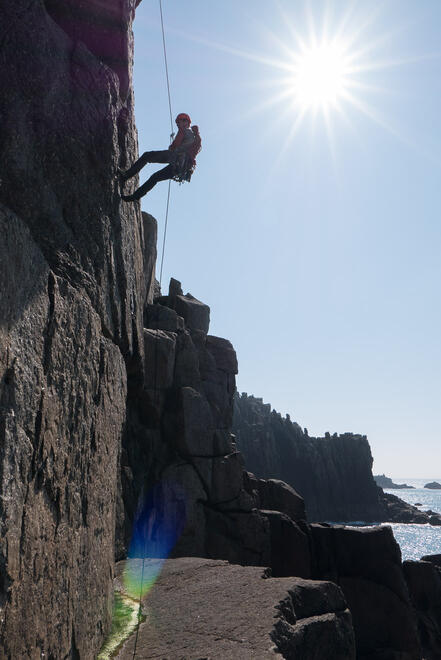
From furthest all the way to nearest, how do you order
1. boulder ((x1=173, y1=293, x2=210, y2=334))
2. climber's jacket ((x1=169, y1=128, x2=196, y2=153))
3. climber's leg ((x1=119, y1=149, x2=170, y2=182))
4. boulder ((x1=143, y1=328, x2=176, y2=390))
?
1. boulder ((x1=173, y1=293, x2=210, y2=334))
2. boulder ((x1=143, y1=328, x2=176, y2=390))
3. climber's jacket ((x1=169, y1=128, x2=196, y2=153))
4. climber's leg ((x1=119, y1=149, x2=170, y2=182))

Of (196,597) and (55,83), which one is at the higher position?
(55,83)

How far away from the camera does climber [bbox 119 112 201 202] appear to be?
8.96 m

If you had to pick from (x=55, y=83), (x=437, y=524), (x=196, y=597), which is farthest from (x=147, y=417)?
(x=437, y=524)

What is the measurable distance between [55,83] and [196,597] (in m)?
7.50

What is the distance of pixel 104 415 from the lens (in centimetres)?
686

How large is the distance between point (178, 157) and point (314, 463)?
112 meters

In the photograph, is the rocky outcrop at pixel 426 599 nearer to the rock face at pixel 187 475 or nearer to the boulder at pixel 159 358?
the rock face at pixel 187 475

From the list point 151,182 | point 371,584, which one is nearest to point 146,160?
point 151,182

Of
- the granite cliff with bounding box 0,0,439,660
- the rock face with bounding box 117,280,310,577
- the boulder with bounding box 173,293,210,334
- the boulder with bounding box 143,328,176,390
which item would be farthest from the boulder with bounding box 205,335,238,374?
the granite cliff with bounding box 0,0,439,660

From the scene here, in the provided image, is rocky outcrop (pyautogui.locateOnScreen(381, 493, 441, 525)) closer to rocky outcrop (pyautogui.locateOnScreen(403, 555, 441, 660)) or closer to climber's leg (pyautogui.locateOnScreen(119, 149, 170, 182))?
rocky outcrop (pyautogui.locateOnScreen(403, 555, 441, 660))

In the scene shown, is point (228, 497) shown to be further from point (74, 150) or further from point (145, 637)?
point (74, 150)

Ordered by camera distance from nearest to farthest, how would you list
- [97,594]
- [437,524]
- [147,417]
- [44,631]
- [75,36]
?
[44,631]
[97,594]
[75,36]
[147,417]
[437,524]

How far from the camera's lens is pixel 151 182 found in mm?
9102

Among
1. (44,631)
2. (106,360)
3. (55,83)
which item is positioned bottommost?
(44,631)
